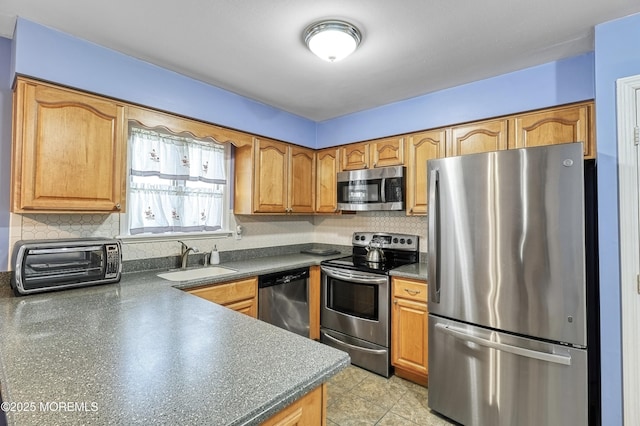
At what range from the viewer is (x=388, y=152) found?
9.60 feet

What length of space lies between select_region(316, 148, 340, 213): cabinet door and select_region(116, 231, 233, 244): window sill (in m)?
1.06

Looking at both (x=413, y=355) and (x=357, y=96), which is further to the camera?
(x=357, y=96)

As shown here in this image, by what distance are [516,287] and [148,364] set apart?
1.82 m

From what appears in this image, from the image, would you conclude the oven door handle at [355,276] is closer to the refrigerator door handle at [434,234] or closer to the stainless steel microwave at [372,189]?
the refrigerator door handle at [434,234]

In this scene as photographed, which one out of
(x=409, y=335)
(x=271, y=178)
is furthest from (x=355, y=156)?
(x=409, y=335)

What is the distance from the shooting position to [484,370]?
183 centimetres

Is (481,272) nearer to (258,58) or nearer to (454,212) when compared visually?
(454,212)

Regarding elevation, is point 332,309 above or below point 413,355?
above

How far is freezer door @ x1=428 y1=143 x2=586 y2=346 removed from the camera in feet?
5.23

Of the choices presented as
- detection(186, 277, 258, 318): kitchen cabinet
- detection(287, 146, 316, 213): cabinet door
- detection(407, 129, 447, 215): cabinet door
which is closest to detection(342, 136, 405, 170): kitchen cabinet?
detection(407, 129, 447, 215): cabinet door

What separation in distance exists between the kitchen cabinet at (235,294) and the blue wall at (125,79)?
4.39 ft

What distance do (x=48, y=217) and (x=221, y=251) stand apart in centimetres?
130

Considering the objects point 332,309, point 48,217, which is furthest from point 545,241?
point 48,217

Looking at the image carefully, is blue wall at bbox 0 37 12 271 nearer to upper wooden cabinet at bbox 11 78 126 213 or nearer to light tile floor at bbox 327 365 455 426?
upper wooden cabinet at bbox 11 78 126 213
